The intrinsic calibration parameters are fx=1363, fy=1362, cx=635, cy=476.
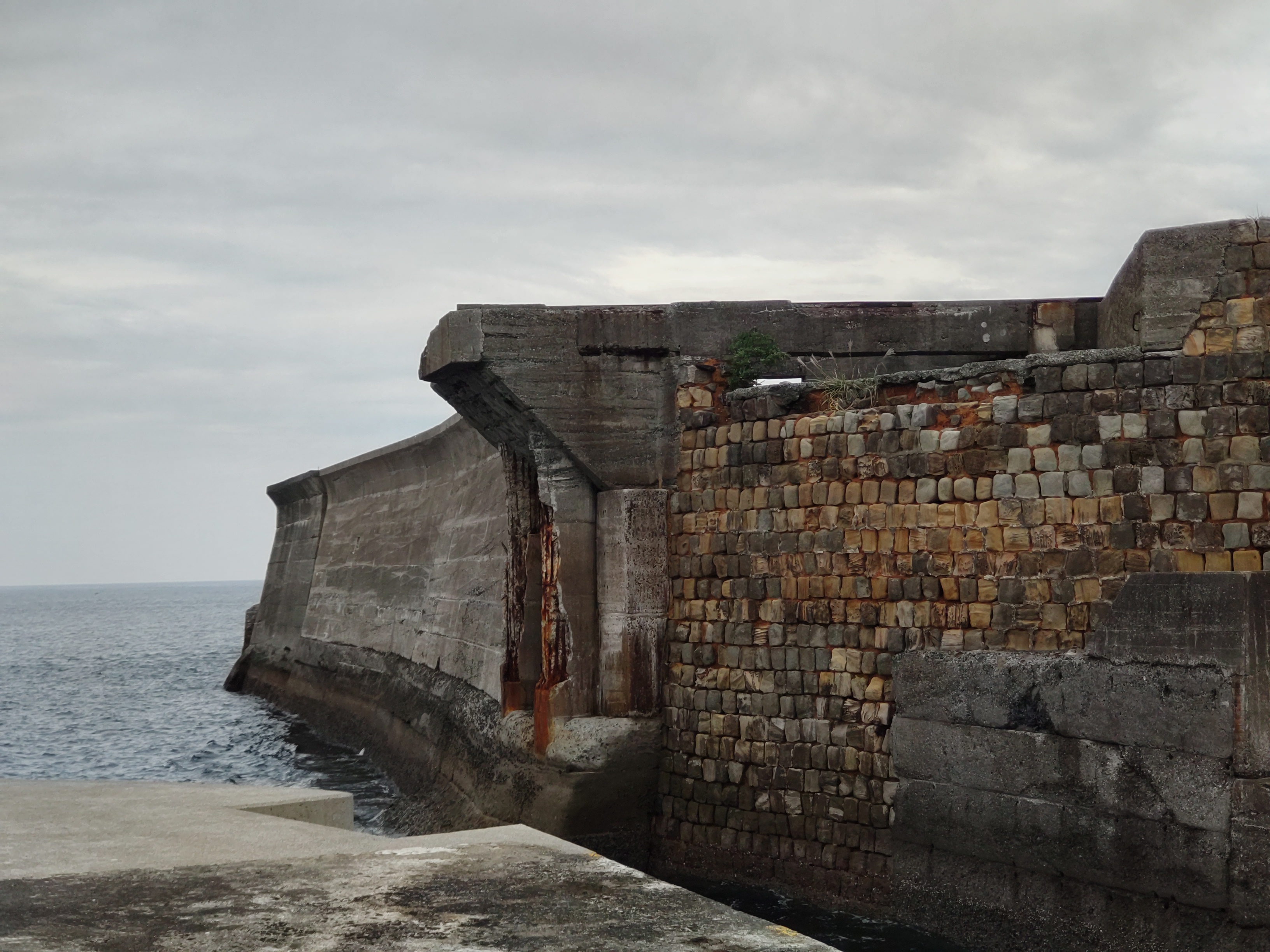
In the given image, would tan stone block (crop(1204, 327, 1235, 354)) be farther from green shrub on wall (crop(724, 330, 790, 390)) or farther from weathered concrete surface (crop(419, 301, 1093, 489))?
green shrub on wall (crop(724, 330, 790, 390))

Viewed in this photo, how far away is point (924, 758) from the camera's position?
28.8 ft

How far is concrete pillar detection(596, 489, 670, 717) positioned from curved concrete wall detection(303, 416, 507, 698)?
203 centimetres

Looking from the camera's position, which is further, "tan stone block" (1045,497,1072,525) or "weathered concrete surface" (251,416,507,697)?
"weathered concrete surface" (251,416,507,697)

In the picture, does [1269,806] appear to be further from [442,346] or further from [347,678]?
[347,678]

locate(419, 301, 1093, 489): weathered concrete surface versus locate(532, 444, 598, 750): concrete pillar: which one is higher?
locate(419, 301, 1093, 489): weathered concrete surface

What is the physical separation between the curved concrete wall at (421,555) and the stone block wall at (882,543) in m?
2.91

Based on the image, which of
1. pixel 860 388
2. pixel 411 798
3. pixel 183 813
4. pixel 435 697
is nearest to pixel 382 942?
pixel 183 813

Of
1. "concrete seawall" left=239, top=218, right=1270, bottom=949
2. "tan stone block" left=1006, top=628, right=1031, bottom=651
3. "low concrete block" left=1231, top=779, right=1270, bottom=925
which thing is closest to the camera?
"low concrete block" left=1231, top=779, right=1270, bottom=925

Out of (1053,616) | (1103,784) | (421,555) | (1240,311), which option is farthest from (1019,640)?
(421,555)

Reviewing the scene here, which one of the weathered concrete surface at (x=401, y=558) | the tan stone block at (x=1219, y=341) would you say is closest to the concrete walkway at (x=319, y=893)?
the tan stone block at (x=1219, y=341)

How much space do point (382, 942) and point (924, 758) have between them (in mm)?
5000

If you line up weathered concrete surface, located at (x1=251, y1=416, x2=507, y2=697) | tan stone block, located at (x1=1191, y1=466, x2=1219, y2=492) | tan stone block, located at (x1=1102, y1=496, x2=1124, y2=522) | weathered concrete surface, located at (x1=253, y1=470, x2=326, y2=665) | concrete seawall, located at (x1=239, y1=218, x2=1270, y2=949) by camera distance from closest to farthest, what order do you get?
concrete seawall, located at (x1=239, y1=218, x2=1270, y2=949) → tan stone block, located at (x1=1191, y1=466, x2=1219, y2=492) → tan stone block, located at (x1=1102, y1=496, x2=1124, y2=522) → weathered concrete surface, located at (x1=251, y1=416, x2=507, y2=697) → weathered concrete surface, located at (x1=253, y1=470, x2=326, y2=665)

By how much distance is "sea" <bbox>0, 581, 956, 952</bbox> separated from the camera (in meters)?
9.42

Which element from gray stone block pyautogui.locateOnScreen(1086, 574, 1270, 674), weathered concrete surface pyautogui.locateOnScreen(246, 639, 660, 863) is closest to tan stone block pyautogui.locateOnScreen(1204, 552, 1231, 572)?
gray stone block pyautogui.locateOnScreen(1086, 574, 1270, 674)
